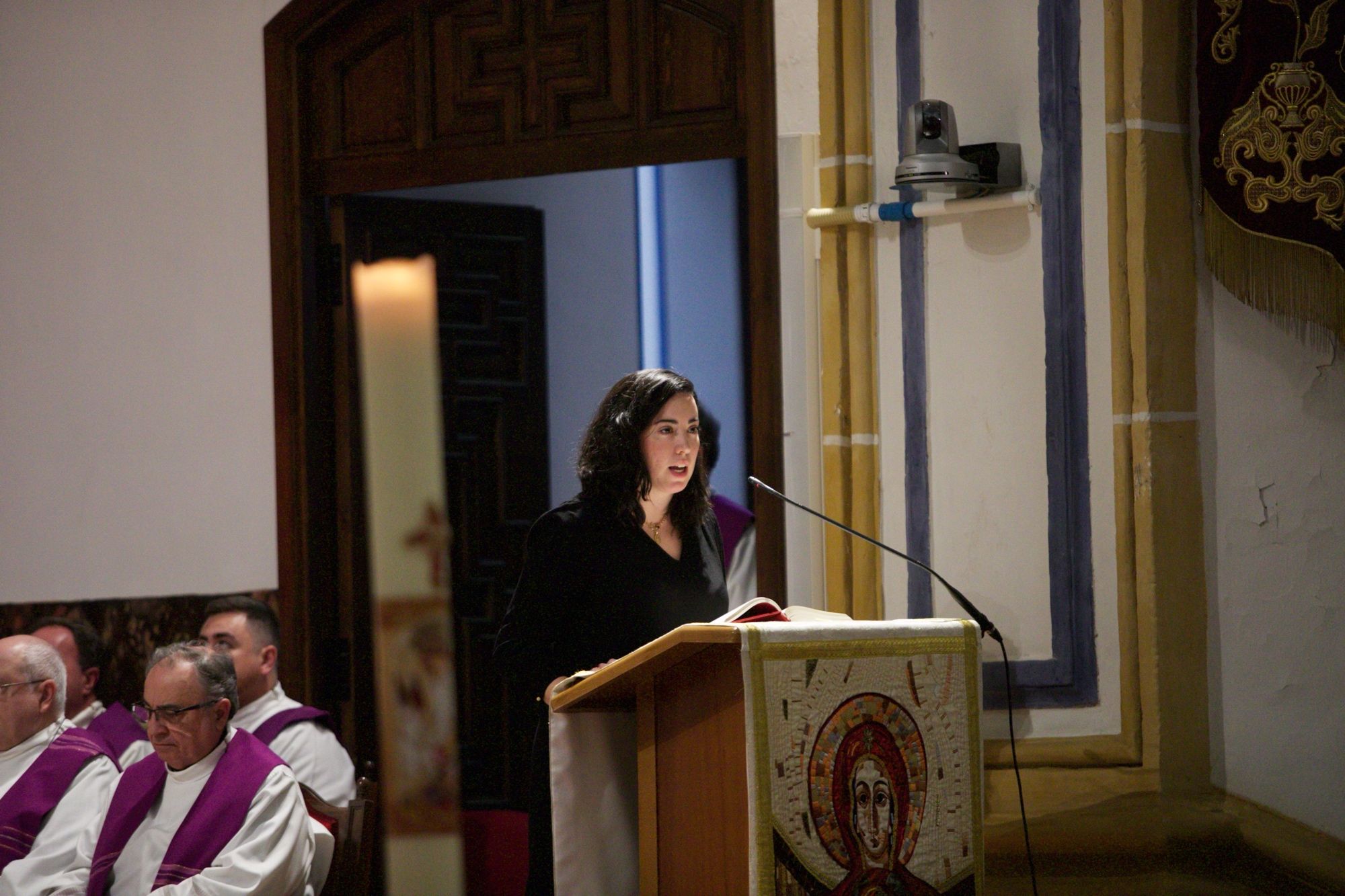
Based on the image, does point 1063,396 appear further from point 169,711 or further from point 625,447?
point 169,711

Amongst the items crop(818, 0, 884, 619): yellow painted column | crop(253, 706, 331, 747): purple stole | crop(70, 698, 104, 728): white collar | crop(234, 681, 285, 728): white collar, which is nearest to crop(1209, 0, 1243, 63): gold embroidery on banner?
crop(818, 0, 884, 619): yellow painted column

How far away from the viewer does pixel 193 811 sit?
310 centimetres

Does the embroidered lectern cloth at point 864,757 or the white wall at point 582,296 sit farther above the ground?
the white wall at point 582,296

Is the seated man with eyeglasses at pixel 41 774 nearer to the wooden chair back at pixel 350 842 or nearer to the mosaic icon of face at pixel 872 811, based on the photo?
the wooden chair back at pixel 350 842

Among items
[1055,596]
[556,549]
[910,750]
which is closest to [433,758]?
[910,750]

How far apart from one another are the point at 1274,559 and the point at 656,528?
1489mm

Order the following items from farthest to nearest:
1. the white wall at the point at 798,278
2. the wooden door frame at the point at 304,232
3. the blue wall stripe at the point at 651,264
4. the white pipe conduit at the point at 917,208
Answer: the blue wall stripe at the point at 651,264
the wooden door frame at the point at 304,232
the white wall at the point at 798,278
the white pipe conduit at the point at 917,208

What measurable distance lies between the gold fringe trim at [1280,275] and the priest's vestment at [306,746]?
2.72 meters

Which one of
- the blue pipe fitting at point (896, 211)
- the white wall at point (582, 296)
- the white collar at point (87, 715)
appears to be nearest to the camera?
the blue pipe fitting at point (896, 211)

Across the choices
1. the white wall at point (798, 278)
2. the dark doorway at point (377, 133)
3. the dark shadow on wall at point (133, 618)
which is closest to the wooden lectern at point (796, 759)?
the white wall at point (798, 278)

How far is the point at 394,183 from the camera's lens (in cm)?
453

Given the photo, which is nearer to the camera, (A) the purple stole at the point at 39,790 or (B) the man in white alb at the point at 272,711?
(A) the purple stole at the point at 39,790

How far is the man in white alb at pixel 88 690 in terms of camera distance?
402cm

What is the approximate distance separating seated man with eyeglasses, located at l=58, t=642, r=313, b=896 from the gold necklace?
100 cm
